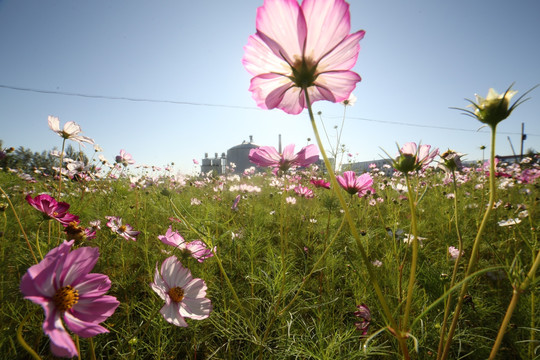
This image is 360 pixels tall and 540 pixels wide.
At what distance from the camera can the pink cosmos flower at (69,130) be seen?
103cm

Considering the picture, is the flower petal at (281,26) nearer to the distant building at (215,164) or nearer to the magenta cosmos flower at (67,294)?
the magenta cosmos flower at (67,294)

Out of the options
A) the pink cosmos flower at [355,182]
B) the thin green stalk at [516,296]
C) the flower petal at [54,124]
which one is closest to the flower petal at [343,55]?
the thin green stalk at [516,296]

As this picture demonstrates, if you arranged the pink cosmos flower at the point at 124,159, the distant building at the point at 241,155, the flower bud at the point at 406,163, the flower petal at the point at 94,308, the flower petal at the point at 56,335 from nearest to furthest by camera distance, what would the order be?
the flower petal at the point at 56,335 → the flower petal at the point at 94,308 → the flower bud at the point at 406,163 → the pink cosmos flower at the point at 124,159 → the distant building at the point at 241,155

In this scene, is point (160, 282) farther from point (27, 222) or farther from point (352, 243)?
point (27, 222)

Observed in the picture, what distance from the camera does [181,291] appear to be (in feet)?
2.14

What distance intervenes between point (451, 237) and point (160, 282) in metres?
1.58

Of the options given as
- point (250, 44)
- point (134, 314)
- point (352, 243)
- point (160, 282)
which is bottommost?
point (134, 314)

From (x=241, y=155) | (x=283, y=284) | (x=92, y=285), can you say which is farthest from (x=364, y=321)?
(x=241, y=155)

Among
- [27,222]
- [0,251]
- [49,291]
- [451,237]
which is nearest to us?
[49,291]

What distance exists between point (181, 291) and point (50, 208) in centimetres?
42

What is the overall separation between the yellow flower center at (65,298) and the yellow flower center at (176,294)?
0.27m

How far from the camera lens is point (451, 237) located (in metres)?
1.41

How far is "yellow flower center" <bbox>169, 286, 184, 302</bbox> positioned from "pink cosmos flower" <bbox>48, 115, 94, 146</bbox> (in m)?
0.91

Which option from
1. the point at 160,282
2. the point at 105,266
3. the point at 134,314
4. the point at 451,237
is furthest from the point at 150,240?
the point at 451,237
